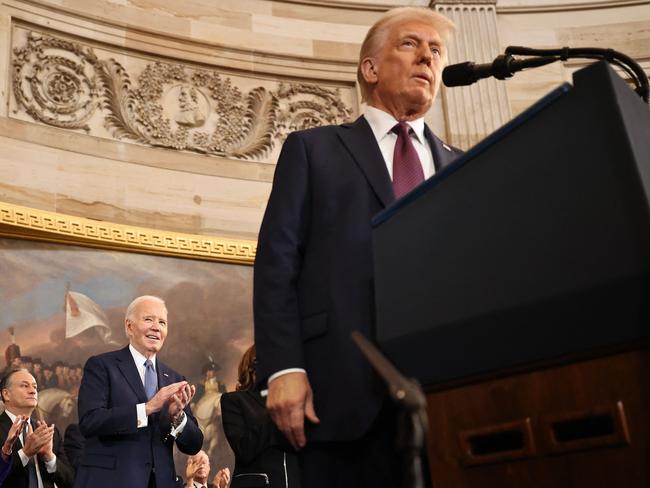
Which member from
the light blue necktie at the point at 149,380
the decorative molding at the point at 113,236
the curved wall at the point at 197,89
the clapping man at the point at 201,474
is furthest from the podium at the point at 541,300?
the curved wall at the point at 197,89

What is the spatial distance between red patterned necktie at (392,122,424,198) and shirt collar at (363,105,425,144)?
26 mm

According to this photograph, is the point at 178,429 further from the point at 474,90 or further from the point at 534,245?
the point at 474,90

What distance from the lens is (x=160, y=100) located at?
672 cm

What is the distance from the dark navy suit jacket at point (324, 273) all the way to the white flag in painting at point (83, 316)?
360 cm

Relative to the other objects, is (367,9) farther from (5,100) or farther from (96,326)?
(96,326)

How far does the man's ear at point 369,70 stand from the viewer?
255 centimetres

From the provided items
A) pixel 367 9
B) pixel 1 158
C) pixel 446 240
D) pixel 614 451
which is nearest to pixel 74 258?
pixel 1 158

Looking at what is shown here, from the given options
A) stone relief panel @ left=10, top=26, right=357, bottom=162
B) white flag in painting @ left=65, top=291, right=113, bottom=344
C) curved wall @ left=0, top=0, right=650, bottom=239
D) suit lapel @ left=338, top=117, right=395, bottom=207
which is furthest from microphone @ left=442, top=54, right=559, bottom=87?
stone relief panel @ left=10, top=26, right=357, bottom=162

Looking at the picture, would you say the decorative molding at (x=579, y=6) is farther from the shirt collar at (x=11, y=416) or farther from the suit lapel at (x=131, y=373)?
the shirt collar at (x=11, y=416)

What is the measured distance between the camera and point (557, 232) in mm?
1397

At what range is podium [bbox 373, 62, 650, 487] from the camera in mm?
1310

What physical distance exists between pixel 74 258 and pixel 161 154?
121 centimetres

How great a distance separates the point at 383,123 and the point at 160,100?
463 centimetres

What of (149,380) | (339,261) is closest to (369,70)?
(339,261)
